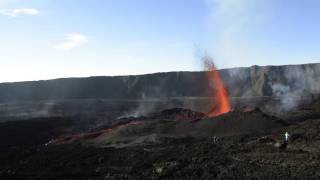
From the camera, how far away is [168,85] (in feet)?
431

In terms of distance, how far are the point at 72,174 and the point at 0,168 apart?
21.6 ft

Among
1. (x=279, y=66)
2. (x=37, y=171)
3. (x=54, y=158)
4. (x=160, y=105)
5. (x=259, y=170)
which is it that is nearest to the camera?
(x=259, y=170)

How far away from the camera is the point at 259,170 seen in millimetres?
25969

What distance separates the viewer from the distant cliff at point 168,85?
4656 inches

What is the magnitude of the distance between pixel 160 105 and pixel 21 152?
59125 mm

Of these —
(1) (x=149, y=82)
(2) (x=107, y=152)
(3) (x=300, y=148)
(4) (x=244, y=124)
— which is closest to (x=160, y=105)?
(1) (x=149, y=82)

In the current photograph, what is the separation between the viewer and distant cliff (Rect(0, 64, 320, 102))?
118250 millimetres

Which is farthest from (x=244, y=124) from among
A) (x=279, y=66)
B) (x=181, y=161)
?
(x=279, y=66)

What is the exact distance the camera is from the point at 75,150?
4031 centimetres

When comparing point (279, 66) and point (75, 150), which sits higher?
point (279, 66)

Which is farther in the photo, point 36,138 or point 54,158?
point 36,138

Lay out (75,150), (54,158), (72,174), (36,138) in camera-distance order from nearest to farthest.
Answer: (72,174) → (54,158) → (75,150) → (36,138)

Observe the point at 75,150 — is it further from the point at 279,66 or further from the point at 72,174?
the point at 279,66

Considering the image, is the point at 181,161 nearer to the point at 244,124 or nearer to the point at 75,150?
the point at 75,150
